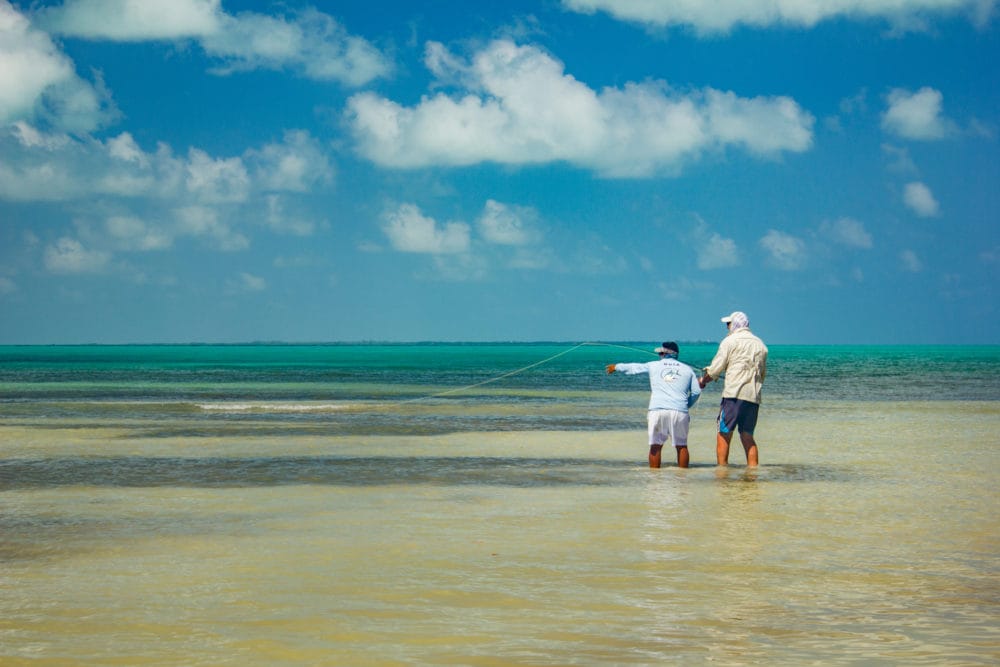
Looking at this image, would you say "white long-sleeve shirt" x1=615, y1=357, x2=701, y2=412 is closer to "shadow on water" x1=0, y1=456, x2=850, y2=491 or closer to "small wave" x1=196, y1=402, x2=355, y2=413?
"shadow on water" x1=0, y1=456, x2=850, y2=491

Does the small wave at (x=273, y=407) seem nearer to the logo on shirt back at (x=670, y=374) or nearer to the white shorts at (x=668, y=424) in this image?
the white shorts at (x=668, y=424)

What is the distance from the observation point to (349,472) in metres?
14.8

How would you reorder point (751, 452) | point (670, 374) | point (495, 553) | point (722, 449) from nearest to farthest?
point (495, 553) < point (670, 374) < point (722, 449) < point (751, 452)

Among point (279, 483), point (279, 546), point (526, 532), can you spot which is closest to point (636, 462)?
point (279, 483)

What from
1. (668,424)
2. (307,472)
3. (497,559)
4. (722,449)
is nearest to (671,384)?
(668,424)

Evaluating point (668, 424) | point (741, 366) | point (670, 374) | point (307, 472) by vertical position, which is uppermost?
point (741, 366)

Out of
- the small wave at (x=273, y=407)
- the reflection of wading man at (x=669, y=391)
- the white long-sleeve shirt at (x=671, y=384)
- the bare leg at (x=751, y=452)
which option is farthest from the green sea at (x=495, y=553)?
the small wave at (x=273, y=407)

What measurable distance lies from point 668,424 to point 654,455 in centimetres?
85

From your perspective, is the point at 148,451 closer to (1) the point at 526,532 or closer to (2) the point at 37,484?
(2) the point at 37,484

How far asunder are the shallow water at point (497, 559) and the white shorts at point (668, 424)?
0.51 metres

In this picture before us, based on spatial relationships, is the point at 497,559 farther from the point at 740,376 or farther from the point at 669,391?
the point at 740,376

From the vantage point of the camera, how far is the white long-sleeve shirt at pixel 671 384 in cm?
1359

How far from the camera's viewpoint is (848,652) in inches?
234

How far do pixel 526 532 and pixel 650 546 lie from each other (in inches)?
47.9
